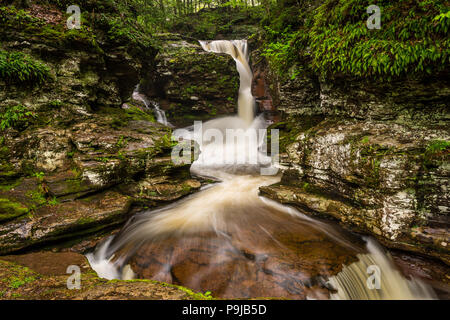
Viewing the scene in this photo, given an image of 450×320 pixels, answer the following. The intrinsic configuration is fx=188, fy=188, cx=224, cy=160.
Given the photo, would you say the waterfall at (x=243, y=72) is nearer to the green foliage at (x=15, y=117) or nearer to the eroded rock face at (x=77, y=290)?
the green foliage at (x=15, y=117)

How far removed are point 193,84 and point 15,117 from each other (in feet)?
28.4

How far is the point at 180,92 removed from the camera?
37.8 feet

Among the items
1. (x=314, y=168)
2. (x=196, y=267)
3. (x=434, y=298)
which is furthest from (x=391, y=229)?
(x=196, y=267)

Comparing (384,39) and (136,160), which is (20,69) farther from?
(384,39)

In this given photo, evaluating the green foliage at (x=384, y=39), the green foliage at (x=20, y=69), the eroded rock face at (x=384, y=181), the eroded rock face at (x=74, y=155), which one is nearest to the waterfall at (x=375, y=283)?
the eroded rock face at (x=384, y=181)

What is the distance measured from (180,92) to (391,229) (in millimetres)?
11327

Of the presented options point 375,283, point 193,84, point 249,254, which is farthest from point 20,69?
point 193,84

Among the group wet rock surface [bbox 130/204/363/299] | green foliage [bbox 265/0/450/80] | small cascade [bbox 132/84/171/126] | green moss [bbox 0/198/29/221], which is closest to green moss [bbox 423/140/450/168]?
green foliage [bbox 265/0/450/80]

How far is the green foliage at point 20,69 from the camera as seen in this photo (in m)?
4.00

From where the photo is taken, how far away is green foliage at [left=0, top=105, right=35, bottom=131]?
13.4 ft

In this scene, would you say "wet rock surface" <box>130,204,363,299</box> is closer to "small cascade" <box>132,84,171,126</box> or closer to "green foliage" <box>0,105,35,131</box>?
"green foliage" <box>0,105,35,131</box>

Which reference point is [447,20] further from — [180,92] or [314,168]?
[180,92]

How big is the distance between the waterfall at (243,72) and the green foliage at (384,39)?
22.9ft

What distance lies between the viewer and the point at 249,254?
3428 millimetres
